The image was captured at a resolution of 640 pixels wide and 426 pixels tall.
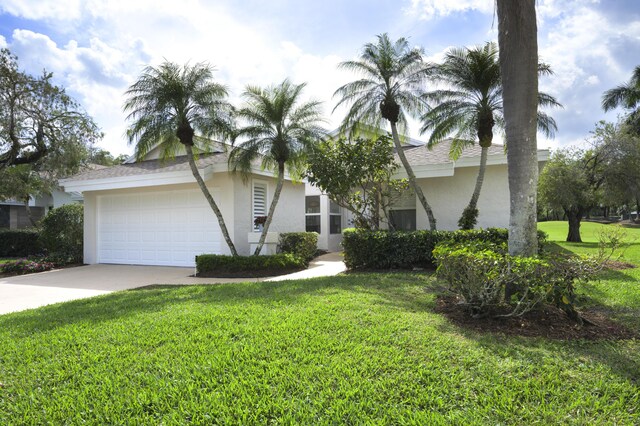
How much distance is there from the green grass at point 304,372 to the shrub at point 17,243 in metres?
17.9

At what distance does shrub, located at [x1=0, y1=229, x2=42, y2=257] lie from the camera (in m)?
20.0

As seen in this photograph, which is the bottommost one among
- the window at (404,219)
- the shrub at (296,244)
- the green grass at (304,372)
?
the green grass at (304,372)

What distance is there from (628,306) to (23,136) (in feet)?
67.7

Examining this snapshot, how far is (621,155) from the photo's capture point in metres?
21.8

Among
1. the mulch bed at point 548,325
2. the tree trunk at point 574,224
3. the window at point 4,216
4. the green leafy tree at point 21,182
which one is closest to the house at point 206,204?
the green leafy tree at point 21,182

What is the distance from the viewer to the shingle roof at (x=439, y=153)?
14039 mm

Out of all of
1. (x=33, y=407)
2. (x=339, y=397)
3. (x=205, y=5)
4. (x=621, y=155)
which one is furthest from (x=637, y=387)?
(x=621, y=155)

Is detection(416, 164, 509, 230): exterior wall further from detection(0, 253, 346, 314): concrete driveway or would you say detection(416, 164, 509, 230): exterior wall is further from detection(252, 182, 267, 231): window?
detection(252, 182, 267, 231): window

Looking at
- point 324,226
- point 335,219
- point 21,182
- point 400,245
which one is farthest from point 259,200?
point 21,182

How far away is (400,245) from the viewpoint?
10.5m

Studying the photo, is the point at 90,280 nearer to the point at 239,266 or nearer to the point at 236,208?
the point at 239,266

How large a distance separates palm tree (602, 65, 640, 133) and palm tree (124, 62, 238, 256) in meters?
24.6

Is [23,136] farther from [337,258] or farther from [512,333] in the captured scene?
[512,333]

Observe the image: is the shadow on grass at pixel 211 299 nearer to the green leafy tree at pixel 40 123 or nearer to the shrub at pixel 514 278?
the shrub at pixel 514 278
